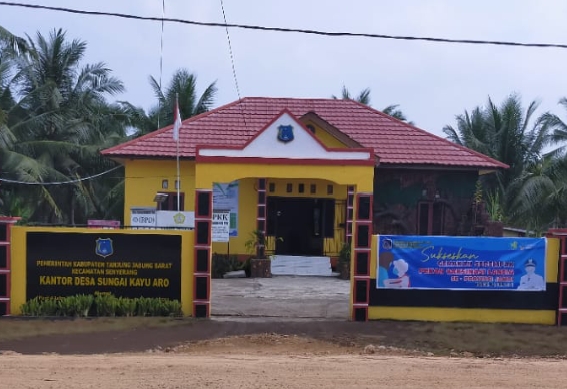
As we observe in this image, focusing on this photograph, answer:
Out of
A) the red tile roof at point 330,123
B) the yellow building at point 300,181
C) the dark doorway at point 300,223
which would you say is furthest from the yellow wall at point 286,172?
the dark doorway at point 300,223

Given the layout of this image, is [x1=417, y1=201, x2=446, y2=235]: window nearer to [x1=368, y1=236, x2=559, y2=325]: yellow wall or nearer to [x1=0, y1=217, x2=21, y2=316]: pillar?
[x1=368, y1=236, x2=559, y2=325]: yellow wall

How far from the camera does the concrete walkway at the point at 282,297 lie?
589 inches

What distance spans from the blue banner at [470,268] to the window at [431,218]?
32.6ft

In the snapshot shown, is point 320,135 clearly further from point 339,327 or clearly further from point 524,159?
point 524,159

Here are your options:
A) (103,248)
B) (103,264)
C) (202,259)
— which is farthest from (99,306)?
(202,259)

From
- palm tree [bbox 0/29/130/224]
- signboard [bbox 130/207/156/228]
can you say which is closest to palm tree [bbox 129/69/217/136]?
palm tree [bbox 0/29/130/224]

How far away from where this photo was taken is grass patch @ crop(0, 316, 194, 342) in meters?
12.5

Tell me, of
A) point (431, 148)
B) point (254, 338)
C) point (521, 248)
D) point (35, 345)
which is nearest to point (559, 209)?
point (431, 148)

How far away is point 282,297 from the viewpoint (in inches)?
679

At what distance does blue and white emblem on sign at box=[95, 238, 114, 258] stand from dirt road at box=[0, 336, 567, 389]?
3.28m

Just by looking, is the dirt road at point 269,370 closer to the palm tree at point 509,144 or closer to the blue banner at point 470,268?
the blue banner at point 470,268

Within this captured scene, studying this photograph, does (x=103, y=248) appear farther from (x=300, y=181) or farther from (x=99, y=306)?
(x=300, y=181)

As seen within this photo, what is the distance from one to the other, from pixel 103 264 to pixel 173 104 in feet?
60.5

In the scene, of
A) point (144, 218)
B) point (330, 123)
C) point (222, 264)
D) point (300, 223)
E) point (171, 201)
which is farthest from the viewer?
point (330, 123)
